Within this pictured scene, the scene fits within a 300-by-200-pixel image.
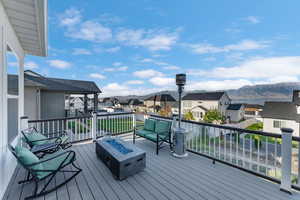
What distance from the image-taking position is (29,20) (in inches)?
107

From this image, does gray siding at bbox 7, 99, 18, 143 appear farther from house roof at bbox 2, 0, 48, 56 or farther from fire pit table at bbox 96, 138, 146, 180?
fire pit table at bbox 96, 138, 146, 180

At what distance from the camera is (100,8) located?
6.88m

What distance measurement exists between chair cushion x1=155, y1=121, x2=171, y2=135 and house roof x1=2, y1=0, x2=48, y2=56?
379 centimetres

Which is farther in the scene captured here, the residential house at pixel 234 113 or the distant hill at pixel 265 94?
the distant hill at pixel 265 94

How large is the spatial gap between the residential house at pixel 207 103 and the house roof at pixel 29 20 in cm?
2898

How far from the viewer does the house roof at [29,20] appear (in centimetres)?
228

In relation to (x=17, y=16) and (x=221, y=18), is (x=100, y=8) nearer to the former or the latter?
(x=17, y=16)

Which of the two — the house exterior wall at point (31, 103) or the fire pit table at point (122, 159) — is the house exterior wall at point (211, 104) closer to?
the house exterior wall at point (31, 103)

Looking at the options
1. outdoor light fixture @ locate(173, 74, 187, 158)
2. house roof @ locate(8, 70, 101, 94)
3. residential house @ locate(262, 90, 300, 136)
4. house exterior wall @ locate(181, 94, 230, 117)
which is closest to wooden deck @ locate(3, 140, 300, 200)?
outdoor light fixture @ locate(173, 74, 187, 158)

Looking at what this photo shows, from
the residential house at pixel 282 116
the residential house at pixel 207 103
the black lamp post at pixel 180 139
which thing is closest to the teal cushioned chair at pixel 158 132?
the black lamp post at pixel 180 139

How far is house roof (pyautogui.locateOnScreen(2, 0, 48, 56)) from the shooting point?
228cm

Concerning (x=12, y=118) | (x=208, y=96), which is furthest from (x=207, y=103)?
(x=12, y=118)

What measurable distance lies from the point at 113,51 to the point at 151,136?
34.5ft

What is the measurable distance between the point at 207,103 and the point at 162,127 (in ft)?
93.0
